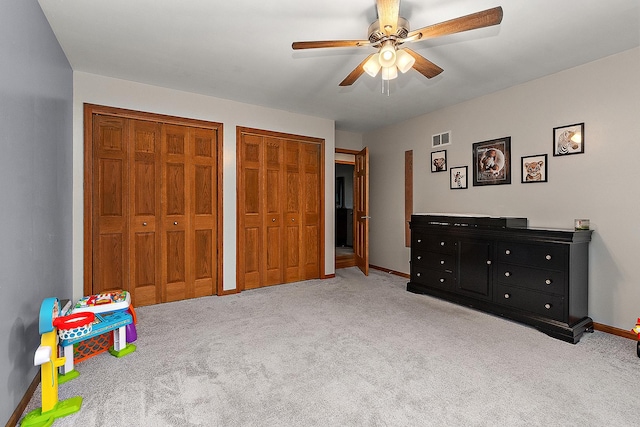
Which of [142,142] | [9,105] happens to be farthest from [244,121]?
[9,105]

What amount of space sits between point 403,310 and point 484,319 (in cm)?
80

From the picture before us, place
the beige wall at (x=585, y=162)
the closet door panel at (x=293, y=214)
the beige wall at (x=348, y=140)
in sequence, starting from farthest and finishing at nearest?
the beige wall at (x=348, y=140) → the closet door panel at (x=293, y=214) → the beige wall at (x=585, y=162)

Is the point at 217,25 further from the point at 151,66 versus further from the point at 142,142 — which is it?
the point at 142,142

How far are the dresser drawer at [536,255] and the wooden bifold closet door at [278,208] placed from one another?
2.53 m

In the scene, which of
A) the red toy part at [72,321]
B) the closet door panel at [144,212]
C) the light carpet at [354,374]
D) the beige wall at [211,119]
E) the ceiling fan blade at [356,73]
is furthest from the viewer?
the closet door panel at [144,212]

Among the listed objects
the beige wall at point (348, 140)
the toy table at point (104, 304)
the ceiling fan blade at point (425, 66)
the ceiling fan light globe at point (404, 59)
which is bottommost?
the toy table at point (104, 304)

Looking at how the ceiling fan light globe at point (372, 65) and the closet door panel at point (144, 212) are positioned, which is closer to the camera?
the ceiling fan light globe at point (372, 65)

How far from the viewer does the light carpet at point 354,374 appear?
172cm

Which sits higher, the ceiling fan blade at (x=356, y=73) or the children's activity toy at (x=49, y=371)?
the ceiling fan blade at (x=356, y=73)

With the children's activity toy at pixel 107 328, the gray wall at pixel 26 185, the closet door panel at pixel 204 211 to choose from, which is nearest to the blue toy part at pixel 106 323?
the children's activity toy at pixel 107 328

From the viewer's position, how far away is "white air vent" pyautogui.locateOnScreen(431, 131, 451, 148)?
171 inches

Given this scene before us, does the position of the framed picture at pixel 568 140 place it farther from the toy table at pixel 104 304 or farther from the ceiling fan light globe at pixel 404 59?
the toy table at pixel 104 304

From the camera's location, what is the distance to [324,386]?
1996 mm

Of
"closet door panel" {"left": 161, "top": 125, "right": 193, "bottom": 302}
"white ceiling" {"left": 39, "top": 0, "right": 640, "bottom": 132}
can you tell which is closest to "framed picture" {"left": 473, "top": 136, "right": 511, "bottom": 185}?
"white ceiling" {"left": 39, "top": 0, "right": 640, "bottom": 132}
